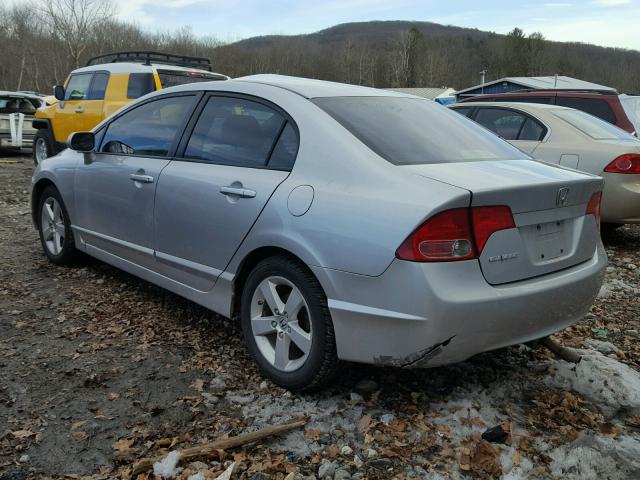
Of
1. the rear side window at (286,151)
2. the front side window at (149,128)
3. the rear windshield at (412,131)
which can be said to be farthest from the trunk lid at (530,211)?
the front side window at (149,128)

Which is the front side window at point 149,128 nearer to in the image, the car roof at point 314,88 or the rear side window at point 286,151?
the car roof at point 314,88

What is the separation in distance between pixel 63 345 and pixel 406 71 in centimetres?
10247

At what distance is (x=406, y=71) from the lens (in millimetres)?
100500

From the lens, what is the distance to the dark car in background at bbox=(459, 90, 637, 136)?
8.10m

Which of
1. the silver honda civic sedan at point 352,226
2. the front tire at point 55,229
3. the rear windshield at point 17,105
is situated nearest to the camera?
the silver honda civic sedan at point 352,226

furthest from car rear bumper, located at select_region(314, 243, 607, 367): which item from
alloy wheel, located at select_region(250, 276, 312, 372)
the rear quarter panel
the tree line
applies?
the tree line

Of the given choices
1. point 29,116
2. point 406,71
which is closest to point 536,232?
point 29,116

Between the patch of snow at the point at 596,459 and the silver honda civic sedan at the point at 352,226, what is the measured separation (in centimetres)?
51

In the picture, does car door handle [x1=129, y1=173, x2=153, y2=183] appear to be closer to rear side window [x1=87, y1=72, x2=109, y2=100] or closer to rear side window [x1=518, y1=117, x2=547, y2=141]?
rear side window [x1=518, y1=117, x2=547, y2=141]

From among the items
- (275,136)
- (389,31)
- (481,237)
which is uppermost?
(389,31)

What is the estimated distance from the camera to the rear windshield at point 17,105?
1469 cm

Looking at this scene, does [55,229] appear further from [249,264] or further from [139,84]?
[139,84]

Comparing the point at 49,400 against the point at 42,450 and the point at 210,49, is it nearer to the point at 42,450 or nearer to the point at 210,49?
the point at 42,450

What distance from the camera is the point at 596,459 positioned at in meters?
2.51
